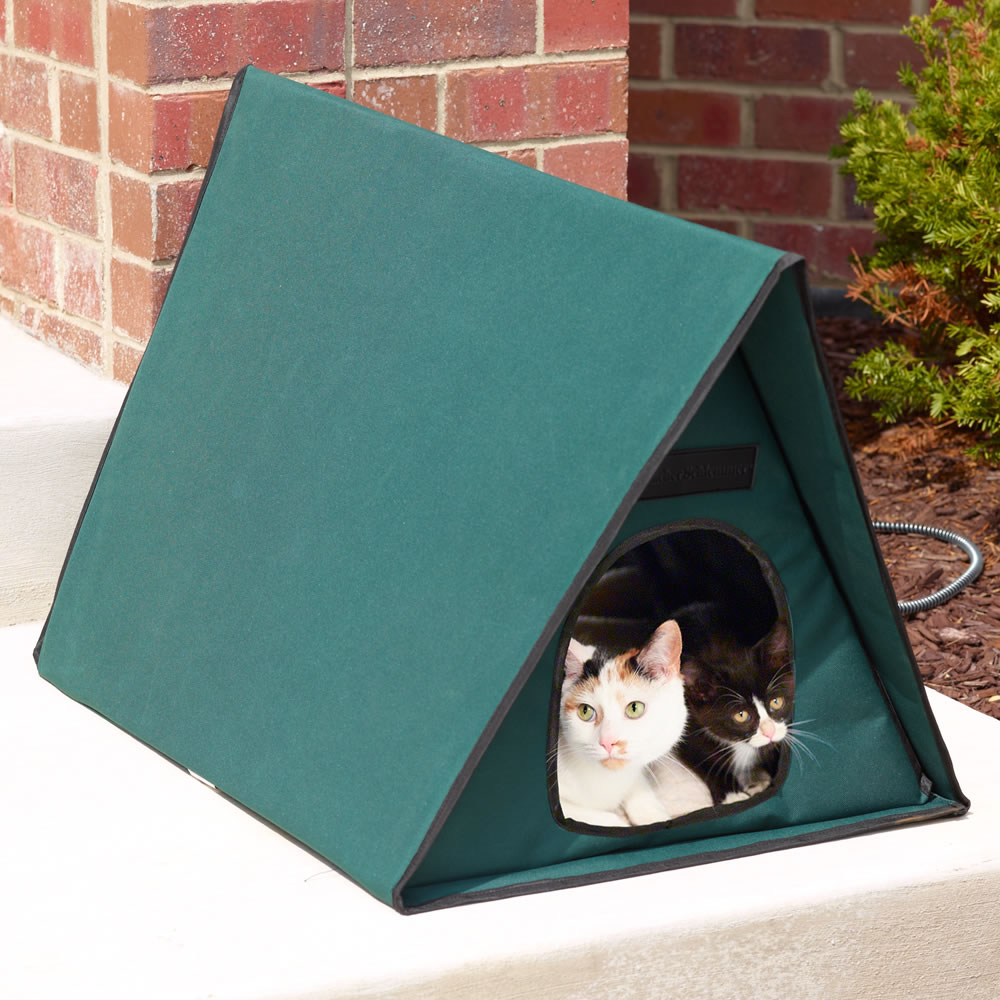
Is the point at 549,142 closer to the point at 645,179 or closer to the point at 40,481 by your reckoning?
the point at 40,481

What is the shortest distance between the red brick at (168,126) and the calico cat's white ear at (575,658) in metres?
1.05

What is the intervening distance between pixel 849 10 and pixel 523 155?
5.20ft

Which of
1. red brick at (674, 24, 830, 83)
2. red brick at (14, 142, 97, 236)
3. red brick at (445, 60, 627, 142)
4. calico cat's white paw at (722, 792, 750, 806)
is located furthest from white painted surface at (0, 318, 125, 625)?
red brick at (674, 24, 830, 83)

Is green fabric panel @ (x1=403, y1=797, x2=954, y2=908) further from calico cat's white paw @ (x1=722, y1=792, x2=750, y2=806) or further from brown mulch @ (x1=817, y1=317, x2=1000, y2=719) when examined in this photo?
brown mulch @ (x1=817, y1=317, x2=1000, y2=719)

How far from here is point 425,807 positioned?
1.38 meters

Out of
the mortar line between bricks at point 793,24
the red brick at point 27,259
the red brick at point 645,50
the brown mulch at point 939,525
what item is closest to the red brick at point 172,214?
the red brick at point 27,259

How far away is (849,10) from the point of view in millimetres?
3574

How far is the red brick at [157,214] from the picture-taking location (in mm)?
2111

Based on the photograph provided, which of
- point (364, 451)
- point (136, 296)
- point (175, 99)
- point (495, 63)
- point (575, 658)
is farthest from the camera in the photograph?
point (495, 63)

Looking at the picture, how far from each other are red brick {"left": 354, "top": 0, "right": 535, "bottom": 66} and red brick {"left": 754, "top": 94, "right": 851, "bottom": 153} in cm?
152

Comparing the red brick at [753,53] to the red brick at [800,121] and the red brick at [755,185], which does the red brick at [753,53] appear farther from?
the red brick at [755,185]

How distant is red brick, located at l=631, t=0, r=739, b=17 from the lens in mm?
3623

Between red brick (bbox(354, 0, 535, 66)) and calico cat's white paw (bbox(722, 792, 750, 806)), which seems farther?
red brick (bbox(354, 0, 535, 66))

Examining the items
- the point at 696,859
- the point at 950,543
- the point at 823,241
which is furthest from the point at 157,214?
the point at 823,241
